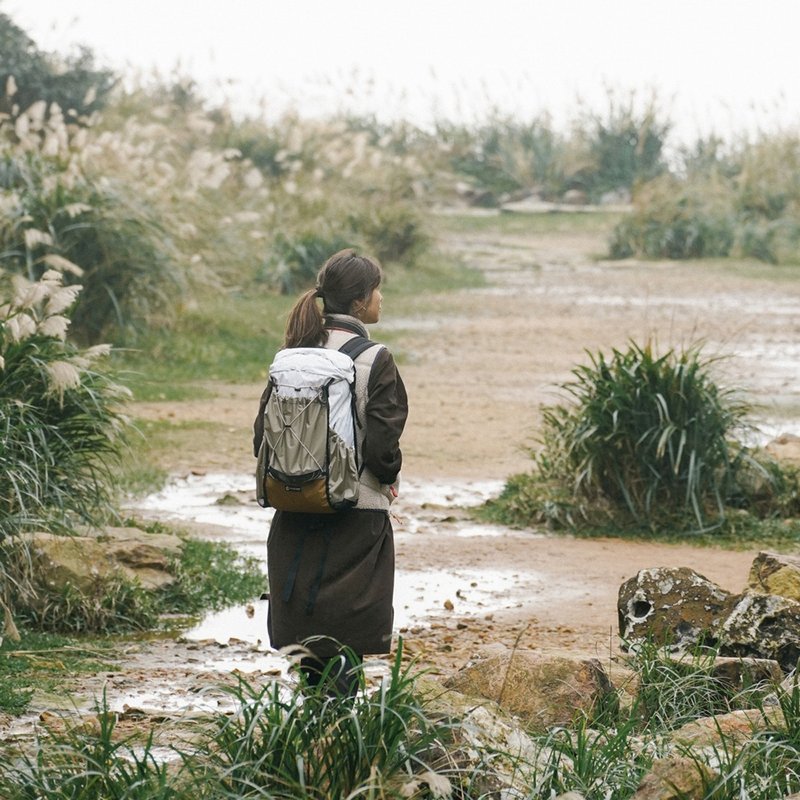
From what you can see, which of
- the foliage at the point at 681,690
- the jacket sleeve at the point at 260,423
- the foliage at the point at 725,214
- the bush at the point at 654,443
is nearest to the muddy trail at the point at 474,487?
the bush at the point at 654,443

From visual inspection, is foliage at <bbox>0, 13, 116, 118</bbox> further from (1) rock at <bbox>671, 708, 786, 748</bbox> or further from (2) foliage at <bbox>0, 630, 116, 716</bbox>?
(1) rock at <bbox>671, 708, 786, 748</bbox>

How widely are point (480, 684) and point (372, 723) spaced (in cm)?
116

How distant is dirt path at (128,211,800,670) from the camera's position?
8047mm

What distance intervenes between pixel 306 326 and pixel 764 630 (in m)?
2.06

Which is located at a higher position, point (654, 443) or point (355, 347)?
point (355, 347)

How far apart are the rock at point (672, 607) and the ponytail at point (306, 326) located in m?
1.85

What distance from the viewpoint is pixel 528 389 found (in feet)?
50.6

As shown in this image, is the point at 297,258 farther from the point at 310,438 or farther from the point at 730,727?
the point at 730,727

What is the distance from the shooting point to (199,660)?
6.89 meters

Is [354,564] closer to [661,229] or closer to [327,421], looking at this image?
[327,421]

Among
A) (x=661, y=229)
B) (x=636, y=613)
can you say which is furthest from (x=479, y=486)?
→ (x=661, y=229)

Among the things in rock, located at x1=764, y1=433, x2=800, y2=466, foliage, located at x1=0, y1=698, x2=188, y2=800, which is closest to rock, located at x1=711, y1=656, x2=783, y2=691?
foliage, located at x1=0, y1=698, x2=188, y2=800

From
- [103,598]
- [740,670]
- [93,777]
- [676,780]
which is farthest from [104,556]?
[676,780]

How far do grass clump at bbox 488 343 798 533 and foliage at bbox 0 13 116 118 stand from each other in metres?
16.7
